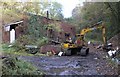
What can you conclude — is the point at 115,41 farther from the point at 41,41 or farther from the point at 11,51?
the point at 11,51

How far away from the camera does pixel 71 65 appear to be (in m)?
3.32

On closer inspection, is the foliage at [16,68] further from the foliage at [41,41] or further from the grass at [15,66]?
the foliage at [41,41]

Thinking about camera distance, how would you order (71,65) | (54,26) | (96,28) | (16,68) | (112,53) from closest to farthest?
(16,68), (71,65), (54,26), (96,28), (112,53)

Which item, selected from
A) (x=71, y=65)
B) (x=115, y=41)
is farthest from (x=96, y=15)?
(x=71, y=65)

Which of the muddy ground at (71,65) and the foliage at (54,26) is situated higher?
the foliage at (54,26)

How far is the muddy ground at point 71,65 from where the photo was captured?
304cm

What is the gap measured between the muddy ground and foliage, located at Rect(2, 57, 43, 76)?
25 cm

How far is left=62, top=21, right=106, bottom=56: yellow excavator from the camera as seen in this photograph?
3668mm

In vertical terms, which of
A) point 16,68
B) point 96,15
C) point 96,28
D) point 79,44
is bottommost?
point 16,68

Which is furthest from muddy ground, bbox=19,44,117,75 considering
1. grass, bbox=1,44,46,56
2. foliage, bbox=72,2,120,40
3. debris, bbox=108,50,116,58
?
foliage, bbox=72,2,120,40

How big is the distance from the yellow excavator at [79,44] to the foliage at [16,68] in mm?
1152

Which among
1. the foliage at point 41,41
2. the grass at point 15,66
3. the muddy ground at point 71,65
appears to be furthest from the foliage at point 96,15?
the grass at point 15,66

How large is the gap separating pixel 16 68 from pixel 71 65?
102cm

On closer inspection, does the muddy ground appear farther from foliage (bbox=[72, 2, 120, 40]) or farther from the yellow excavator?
foliage (bbox=[72, 2, 120, 40])
